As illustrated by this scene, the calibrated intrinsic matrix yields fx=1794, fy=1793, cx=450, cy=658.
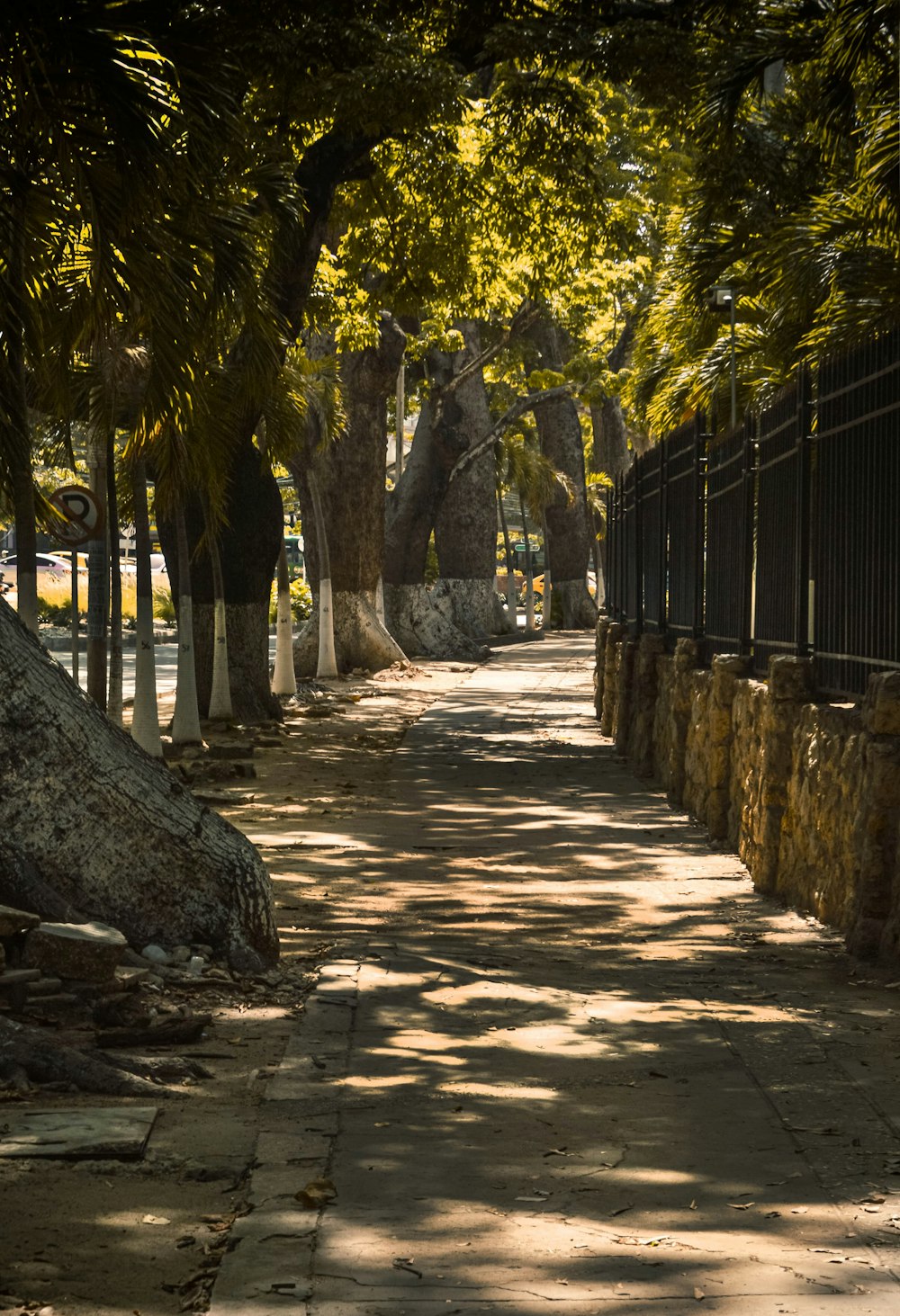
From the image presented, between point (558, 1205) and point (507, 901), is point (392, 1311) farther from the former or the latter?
point (507, 901)

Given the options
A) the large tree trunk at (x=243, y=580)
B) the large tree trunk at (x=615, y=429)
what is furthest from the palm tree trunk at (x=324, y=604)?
the large tree trunk at (x=615, y=429)

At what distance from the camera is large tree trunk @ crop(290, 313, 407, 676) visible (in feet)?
95.1

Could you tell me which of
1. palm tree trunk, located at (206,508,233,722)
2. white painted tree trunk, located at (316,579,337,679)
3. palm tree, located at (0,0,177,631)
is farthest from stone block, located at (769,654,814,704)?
white painted tree trunk, located at (316,579,337,679)

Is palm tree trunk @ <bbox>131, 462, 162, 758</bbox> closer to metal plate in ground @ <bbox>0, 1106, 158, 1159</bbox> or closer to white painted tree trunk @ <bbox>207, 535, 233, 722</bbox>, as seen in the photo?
white painted tree trunk @ <bbox>207, 535, 233, 722</bbox>

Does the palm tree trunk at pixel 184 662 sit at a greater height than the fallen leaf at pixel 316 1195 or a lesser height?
greater

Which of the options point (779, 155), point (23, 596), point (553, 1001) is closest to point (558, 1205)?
point (553, 1001)

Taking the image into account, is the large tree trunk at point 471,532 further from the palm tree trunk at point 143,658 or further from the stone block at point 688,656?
the stone block at point 688,656

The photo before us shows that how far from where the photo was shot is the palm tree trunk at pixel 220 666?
20.1 meters

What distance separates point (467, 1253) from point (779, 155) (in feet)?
49.5

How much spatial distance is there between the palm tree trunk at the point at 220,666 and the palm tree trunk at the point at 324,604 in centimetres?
A: 802

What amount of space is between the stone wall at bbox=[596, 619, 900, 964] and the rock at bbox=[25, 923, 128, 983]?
122 inches

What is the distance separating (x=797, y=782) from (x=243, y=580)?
39.7ft

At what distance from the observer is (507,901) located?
32.3ft

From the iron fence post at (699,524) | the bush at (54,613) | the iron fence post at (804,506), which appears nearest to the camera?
the iron fence post at (804,506)
